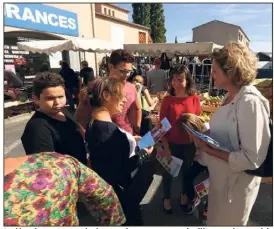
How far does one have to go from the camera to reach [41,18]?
403 inches

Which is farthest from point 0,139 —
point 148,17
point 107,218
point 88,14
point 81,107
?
point 148,17

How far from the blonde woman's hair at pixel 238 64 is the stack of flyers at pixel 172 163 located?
1035 mm

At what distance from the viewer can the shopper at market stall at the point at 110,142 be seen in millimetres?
1558

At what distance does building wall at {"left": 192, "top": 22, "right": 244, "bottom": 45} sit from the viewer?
128 ft

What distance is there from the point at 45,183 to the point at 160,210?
220 cm

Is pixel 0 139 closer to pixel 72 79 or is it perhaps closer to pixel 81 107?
pixel 81 107

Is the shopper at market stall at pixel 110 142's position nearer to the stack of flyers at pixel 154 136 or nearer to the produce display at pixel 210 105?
the stack of flyers at pixel 154 136

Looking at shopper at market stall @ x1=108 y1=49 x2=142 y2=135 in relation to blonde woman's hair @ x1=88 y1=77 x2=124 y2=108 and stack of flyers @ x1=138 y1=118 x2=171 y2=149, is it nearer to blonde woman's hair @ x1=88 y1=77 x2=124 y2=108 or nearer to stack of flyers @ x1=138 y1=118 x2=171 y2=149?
stack of flyers @ x1=138 y1=118 x2=171 y2=149

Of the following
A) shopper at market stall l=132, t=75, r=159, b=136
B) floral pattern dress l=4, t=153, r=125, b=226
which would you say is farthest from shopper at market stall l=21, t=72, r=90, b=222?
shopper at market stall l=132, t=75, r=159, b=136

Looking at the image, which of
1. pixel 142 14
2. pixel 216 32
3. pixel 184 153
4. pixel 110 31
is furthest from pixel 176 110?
pixel 216 32

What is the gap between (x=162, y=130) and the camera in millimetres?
1939

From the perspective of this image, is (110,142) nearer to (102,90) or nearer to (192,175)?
(102,90)

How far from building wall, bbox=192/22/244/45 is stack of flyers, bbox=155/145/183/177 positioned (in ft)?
132

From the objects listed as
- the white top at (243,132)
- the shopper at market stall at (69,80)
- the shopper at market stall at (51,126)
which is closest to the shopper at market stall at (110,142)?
the shopper at market stall at (51,126)
